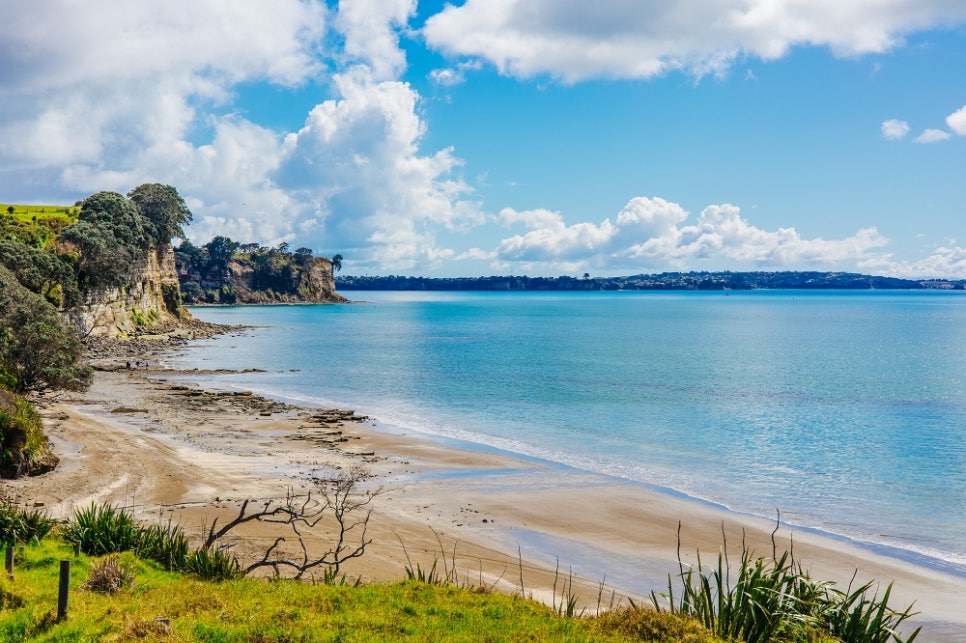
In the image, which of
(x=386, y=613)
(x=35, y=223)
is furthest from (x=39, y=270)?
(x=386, y=613)

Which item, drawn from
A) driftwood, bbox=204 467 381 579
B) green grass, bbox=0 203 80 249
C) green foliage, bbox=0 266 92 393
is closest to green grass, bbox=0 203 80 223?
green grass, bbox=0 203 80 249

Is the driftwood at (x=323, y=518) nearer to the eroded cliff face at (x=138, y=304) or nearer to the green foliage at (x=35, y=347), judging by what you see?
the green foliage at (x=35, y=347)

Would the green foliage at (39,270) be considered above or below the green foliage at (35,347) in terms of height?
above

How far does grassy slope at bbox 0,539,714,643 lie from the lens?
34.1 ft

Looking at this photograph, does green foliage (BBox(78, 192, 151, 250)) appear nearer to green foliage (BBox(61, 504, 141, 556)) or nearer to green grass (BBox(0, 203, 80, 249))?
green grass (BBox(0, 203, 80, 249))

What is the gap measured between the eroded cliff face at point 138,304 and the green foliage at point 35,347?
32168 mm

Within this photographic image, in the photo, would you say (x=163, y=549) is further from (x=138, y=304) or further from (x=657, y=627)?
(x=138, y=304)

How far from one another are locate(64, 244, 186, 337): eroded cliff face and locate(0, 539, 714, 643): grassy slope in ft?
205

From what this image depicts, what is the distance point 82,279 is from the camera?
69.6 m

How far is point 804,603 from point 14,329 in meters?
37.6

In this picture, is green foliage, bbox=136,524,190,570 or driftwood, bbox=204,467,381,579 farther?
driftwood, bbox=204,467,381,579

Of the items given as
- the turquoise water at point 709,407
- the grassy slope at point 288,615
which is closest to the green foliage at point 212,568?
the grassy slope at point 288,615

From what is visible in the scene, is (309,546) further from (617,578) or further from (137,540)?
(617,578)

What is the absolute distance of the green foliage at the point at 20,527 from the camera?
15.3m
